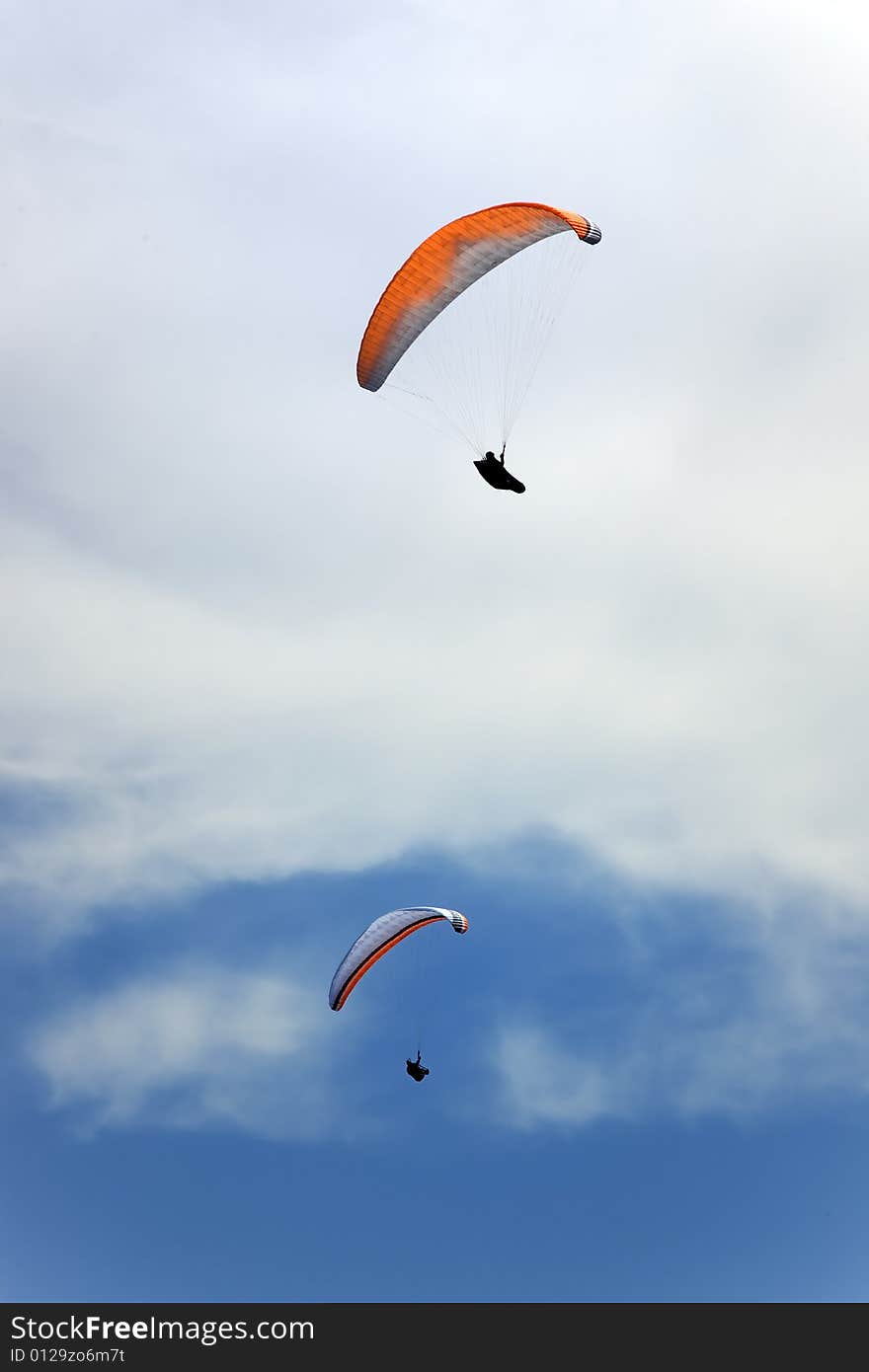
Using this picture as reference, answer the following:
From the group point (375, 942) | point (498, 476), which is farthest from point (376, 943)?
point (498, 476)

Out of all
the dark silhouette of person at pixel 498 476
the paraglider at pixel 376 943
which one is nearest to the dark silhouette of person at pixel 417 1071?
the paraglider at pixel 376 943

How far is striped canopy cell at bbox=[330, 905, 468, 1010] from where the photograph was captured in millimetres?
65188

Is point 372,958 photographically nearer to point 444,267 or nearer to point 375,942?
point 375,942

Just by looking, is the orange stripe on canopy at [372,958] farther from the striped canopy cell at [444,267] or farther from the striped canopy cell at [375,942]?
the striped canopy cell at [444,267]

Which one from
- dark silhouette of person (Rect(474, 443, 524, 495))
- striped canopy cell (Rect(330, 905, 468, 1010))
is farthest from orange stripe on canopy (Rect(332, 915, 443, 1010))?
dark silhouette of person (Rect(474, 443, 524, 495))

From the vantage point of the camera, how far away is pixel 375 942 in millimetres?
65562

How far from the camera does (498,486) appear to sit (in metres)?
49.2

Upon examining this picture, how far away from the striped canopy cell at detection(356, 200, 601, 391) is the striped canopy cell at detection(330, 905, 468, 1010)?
25888 millimetres

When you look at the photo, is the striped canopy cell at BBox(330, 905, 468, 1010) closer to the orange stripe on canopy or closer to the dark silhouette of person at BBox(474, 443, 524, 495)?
the orange stripe on canopy

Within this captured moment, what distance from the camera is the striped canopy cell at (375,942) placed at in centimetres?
6519

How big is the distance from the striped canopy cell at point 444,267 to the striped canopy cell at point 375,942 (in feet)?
84.9
